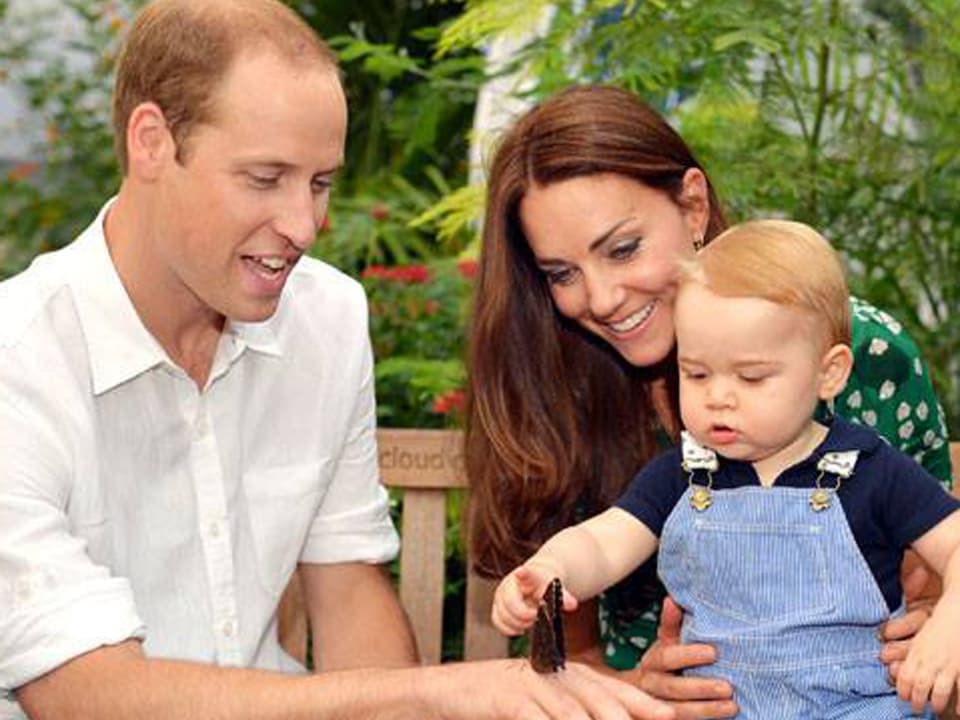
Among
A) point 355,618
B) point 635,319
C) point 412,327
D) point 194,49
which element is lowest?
point 355,618

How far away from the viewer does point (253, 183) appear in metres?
3.33

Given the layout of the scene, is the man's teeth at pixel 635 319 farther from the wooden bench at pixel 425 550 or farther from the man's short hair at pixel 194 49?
the man's short hair at pixel 194 49

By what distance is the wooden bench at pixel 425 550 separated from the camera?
13.6ft

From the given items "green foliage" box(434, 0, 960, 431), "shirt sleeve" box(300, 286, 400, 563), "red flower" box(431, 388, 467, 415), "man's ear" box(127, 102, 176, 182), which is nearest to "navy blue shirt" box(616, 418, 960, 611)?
"shirt sleeve" box(300, 286, 400, 563)

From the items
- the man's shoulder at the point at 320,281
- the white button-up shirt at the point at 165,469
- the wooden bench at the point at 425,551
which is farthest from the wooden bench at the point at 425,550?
the man's shoulder at the point at 320,281

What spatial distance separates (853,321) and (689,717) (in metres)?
0.93

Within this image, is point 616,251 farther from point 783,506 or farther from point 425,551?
point 425,551

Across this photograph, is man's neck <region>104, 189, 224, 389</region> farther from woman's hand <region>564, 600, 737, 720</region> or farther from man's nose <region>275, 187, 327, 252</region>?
woman's hand <region>564, 600, 737, 720</region>

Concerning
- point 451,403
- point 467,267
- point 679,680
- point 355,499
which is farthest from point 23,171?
point 679,680

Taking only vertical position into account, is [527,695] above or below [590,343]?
below

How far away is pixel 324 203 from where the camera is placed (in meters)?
3.46

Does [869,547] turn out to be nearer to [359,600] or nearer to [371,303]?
[359,600]

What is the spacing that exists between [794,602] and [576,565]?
340 mm

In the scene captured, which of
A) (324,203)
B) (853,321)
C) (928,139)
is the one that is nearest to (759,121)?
(928,139)
